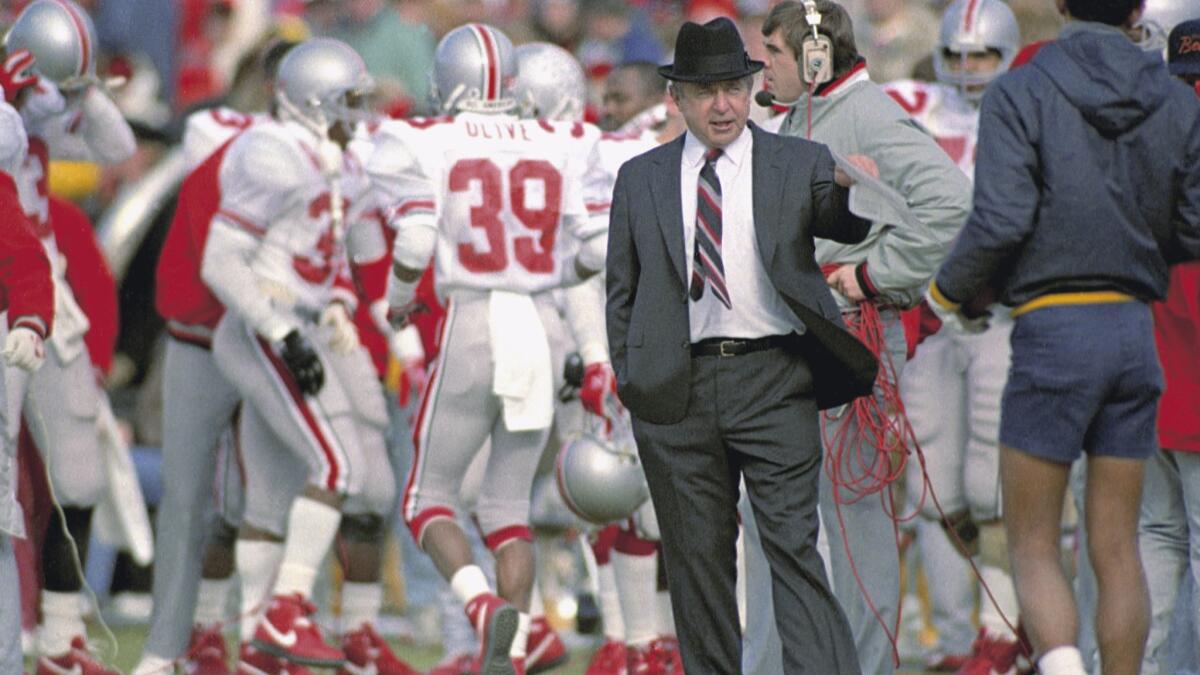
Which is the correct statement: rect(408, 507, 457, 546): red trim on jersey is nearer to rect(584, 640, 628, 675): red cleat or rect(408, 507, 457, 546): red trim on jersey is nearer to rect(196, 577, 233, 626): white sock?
rect(584, 640, 628, 675): red cleat

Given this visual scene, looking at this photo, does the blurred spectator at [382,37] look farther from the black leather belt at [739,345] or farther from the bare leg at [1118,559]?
the bare leg at [1118,559]

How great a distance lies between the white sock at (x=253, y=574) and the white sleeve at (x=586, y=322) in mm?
1523

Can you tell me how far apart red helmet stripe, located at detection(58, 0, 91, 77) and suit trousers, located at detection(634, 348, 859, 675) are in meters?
3.27

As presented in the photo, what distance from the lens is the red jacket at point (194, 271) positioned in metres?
8.48

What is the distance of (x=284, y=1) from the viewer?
559 inches

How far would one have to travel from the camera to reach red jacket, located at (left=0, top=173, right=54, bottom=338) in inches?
254

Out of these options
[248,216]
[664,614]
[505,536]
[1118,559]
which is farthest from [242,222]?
[1118,559]

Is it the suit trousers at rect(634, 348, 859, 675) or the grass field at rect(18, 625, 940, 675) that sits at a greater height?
the suit trousers at rect(634, 348, 859, 675)

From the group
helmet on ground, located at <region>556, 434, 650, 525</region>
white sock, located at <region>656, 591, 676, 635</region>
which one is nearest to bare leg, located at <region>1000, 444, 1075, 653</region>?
helmet on ground, located at <region>556, 434, 650, 525</region>

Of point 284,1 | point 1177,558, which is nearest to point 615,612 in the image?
point 1177,558

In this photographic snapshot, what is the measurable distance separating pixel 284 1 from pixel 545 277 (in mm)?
7229

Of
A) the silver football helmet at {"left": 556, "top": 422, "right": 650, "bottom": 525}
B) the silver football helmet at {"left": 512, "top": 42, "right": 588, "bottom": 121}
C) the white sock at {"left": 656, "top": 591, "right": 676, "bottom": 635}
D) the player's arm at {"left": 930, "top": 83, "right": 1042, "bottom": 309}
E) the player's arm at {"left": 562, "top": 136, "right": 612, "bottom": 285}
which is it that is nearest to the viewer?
the player's arm at {"left": 930, "top": 83, "right": 1042, "bottom": 309}

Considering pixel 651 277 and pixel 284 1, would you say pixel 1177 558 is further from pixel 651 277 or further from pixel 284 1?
pixel 284 1

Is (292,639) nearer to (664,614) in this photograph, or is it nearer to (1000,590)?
(664,614)
